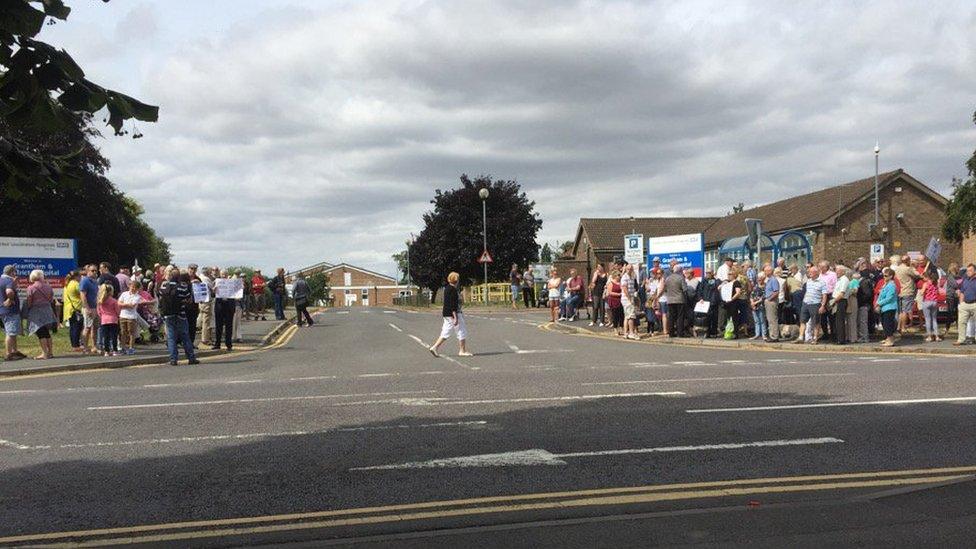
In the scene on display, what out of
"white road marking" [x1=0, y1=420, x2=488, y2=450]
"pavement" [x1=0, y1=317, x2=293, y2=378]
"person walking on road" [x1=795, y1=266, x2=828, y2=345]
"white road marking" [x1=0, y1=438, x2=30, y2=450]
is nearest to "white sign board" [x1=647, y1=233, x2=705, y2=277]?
"person walking on road" [x1=795, y1=266, x2=828, y2=345]

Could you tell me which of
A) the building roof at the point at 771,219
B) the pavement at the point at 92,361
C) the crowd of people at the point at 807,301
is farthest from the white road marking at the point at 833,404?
the building roof at the point at 771,219

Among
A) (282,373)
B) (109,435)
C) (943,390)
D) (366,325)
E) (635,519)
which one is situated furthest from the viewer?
(366,325)

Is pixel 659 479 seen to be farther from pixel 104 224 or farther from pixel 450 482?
pixel 104 224

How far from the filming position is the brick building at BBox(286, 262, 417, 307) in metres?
144

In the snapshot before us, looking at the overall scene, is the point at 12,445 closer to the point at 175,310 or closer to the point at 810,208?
the point at 175,310

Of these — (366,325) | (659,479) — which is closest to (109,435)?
(659,479)

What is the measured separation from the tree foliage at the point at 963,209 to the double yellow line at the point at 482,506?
132 feet

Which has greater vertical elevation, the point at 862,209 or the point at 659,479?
the point at 862,209

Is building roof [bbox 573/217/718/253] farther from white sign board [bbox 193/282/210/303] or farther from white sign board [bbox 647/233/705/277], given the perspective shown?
white sign board [bbox 193/282/210/303]

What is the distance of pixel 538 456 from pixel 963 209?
1646 inches

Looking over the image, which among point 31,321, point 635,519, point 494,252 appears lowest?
point 635,519

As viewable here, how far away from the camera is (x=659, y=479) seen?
599 cm

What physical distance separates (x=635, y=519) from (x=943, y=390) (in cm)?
700

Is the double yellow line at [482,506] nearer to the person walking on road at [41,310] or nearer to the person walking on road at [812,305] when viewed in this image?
the person walking on road at [812,305]
